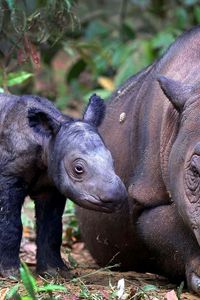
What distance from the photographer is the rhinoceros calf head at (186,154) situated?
5.56m

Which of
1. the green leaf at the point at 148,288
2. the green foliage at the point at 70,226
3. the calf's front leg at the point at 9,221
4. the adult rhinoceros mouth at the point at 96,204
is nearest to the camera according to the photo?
the adult rhinoceros mouth at the point at 96,204

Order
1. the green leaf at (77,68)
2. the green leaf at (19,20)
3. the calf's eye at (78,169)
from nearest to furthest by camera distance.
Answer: the calf's eye at (78,169), the green leaf at (19,20), the green leaf at (77,68)

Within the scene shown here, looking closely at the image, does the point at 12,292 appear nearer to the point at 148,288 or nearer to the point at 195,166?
the point at 148,288

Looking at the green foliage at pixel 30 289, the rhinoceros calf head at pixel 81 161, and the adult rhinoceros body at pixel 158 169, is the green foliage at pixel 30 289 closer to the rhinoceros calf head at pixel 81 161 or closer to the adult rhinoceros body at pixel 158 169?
the rhinoceros calf head at pixel 81 161

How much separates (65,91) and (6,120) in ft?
29.1

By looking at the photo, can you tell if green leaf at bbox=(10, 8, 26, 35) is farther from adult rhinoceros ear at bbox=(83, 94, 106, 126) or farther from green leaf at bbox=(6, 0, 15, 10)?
adult rhinoceros ear at bbox=(83, 94, 106, 126)

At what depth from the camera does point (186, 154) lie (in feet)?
18.7

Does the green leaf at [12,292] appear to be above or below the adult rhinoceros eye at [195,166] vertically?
below

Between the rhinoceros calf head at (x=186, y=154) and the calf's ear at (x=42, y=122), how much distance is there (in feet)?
2.39

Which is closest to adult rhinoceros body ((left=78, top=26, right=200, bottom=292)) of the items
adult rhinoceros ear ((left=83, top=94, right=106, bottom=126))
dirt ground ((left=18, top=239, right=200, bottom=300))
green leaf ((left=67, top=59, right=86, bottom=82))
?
dirt ground ((left=18, top=239, right=200, bottom=300))

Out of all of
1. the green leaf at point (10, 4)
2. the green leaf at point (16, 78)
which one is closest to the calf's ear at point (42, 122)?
the green leaf at point (10, 4)

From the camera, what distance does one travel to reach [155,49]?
39.9 ft

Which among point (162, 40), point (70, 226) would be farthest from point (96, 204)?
point (162, 40)

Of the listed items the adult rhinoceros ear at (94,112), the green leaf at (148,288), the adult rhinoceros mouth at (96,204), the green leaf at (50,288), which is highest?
the adult rhinoceros ear at (94,112)
